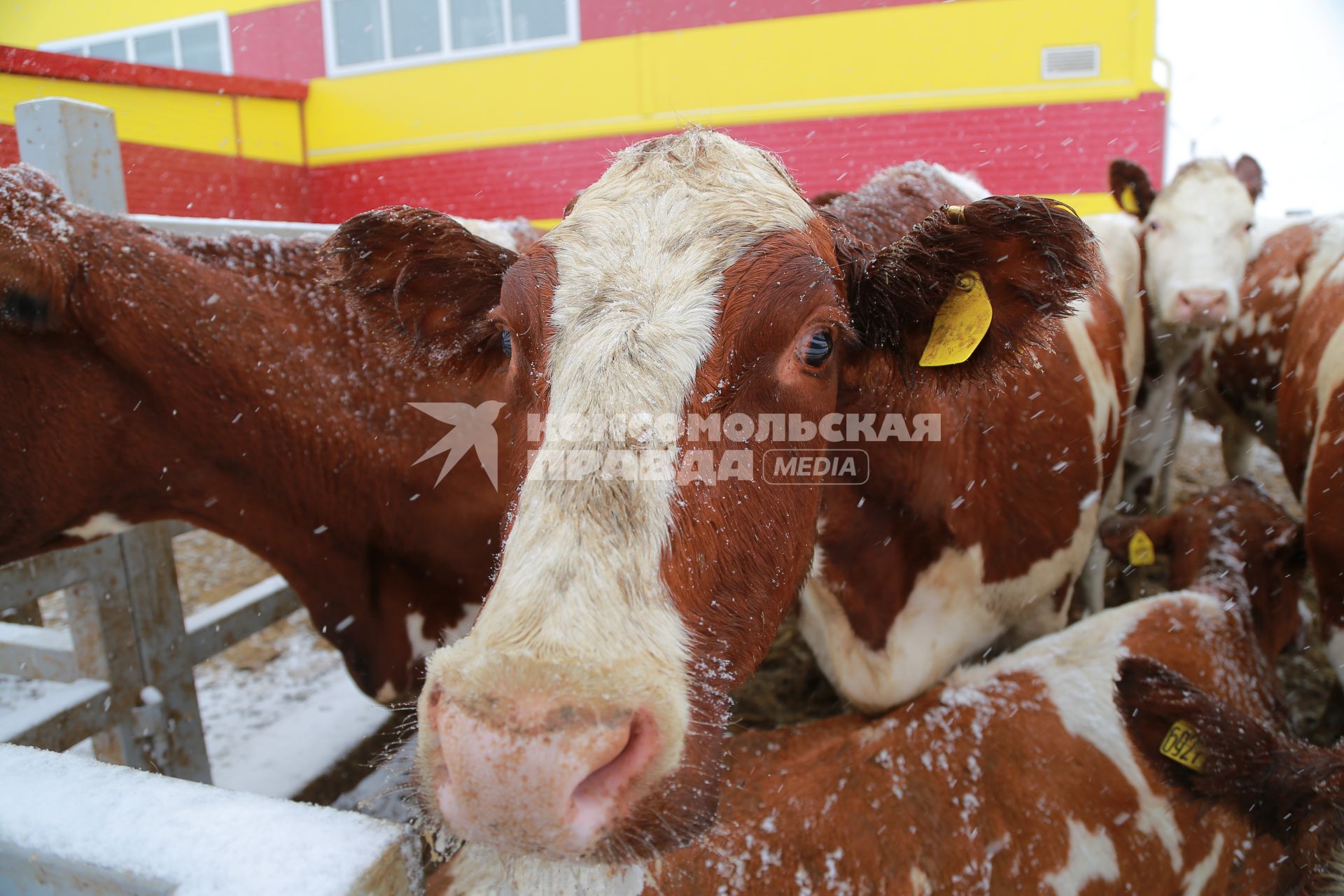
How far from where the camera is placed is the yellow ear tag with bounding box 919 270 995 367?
1732 mm

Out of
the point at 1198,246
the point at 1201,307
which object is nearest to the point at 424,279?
the point at 1201,307

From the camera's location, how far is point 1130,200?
220 inches

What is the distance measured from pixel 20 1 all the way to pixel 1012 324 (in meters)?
14.2

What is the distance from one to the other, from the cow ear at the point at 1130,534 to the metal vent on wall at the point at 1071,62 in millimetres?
6601

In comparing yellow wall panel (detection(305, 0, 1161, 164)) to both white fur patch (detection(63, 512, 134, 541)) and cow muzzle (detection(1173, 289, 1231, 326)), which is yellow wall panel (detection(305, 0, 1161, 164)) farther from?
white fur patch (detection(63, 512, 134, 541))

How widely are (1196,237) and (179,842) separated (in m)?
5.62

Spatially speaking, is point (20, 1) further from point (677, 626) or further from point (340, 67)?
point (677, 626)

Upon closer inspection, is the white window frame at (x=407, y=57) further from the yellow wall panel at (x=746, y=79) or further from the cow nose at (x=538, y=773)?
the cow nose at (x=538, y=773)

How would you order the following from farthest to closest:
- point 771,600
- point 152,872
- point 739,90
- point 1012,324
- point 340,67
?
point 340,67 < point 739,90 < point 1012,324 < point 771,600 < point 152,872

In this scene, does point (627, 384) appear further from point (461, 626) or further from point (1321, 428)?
point (1321, 428)

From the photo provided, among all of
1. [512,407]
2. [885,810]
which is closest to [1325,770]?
[885,810]

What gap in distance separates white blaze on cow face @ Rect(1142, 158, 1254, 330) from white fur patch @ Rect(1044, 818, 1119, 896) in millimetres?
3301

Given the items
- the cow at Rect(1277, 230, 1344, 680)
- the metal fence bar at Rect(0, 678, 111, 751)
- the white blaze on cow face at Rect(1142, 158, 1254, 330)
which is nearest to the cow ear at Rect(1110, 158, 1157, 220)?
the white blaze on cow face at Rect(1142, 158, 1254, 330)

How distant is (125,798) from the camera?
0.95 metres
